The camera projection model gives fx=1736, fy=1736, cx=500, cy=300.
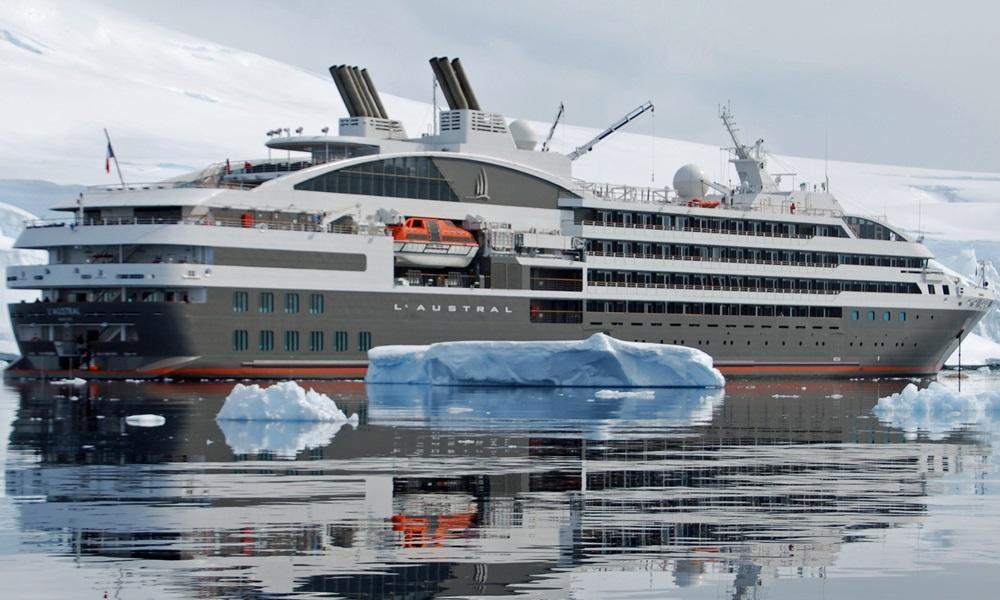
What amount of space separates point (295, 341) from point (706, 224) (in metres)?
23.9

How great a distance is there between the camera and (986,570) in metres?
16.8

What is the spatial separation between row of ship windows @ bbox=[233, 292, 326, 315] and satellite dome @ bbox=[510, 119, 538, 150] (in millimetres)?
15606

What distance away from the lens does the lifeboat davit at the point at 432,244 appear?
7081 centimetres

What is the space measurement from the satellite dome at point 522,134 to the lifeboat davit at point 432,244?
7819 millimetres

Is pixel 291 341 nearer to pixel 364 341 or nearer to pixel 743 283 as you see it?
pixel 364 341

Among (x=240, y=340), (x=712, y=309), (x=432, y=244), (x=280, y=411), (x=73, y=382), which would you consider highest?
(x=432, y=244)

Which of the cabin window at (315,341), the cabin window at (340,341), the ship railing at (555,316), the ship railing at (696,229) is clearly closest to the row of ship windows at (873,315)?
the ship railing at (696,229)

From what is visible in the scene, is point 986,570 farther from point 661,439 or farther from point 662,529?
point 661,439

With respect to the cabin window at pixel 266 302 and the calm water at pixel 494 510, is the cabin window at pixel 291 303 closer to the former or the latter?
the cabin window at pixel 266 302

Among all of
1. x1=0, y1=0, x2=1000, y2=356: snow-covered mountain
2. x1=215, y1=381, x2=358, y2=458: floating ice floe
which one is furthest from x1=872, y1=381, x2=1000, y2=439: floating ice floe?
x1=0, y1=0, x2=1000, y2=356: snow-covered mountain

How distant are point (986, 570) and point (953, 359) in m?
99.7

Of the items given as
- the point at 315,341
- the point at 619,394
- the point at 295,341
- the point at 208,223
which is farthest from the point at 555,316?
the point at 619,394

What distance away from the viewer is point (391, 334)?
70062 millimetres

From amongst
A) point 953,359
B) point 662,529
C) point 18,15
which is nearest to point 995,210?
point 953,359
